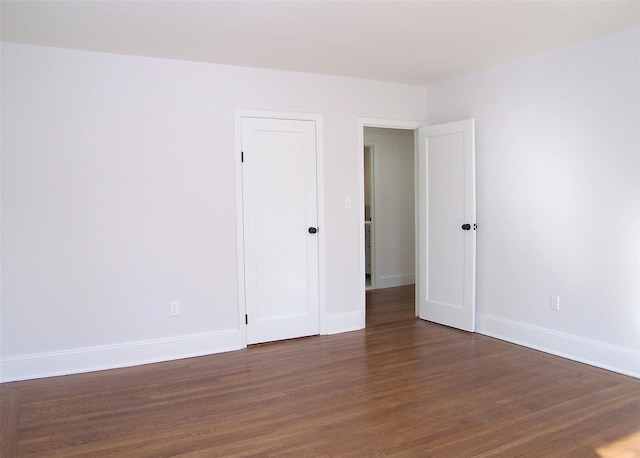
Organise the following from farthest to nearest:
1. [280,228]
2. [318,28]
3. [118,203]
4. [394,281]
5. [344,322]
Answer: [394,281] < [344,322] < [280,228] < [118,203] < [318,28]

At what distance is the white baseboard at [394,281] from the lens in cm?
678

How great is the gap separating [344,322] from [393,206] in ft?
8.74

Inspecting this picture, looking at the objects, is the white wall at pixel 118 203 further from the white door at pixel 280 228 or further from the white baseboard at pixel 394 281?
the white baseboard at pixel 394 281

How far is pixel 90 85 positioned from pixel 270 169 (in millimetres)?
1567

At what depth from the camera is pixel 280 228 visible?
4305mm

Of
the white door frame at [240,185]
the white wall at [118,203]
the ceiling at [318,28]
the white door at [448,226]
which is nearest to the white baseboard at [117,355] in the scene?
the white wall at [118,203]

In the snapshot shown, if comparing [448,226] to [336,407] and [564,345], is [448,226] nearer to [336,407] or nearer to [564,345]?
[564,345]

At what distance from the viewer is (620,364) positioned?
3.39 meters

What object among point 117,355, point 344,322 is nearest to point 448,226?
point 344,322

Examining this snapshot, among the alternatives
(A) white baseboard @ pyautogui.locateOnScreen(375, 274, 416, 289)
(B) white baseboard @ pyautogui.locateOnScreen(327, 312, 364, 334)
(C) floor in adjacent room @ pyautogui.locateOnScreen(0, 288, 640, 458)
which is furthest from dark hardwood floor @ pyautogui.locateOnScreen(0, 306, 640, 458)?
(A) white baseboard @ pyautogui.locateOnScreen(375, 274, 416, 289)

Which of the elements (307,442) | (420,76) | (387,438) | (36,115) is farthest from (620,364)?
(36,115)

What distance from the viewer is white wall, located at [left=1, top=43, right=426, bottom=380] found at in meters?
3.41

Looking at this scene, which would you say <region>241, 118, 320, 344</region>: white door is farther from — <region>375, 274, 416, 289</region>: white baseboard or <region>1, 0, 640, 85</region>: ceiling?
<region>375, 274, 416, 289</region>: white baseboard

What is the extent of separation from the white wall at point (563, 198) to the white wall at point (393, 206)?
82.0 inches
